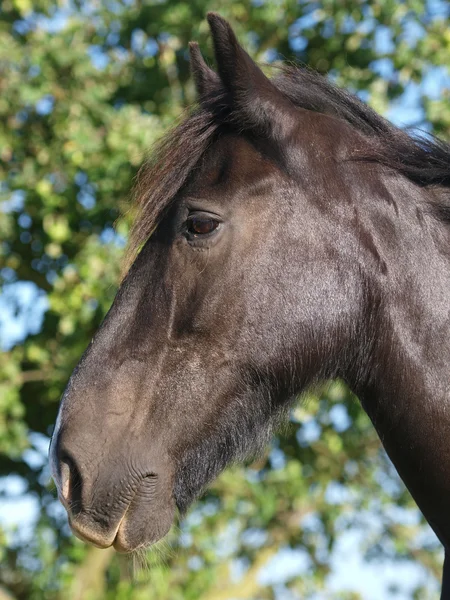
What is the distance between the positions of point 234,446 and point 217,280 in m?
0.50

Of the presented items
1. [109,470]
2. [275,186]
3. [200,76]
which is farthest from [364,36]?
[109,470]

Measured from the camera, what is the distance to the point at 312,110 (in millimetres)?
2834

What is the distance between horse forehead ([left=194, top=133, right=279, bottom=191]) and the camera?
2.59 meters

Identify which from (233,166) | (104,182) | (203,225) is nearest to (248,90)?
(233,166)

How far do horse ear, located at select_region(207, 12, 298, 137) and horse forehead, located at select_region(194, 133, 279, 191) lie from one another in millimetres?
71

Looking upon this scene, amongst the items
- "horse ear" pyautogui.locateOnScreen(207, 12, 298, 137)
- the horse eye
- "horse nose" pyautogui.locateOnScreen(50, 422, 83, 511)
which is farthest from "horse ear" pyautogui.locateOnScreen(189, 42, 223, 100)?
"horse nose" pyautogui.locateOnScreen(50, 422, 83, 511)

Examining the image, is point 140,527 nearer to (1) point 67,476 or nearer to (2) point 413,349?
(1) point 67,476

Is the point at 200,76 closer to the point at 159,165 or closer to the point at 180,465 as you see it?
the point at 159,165

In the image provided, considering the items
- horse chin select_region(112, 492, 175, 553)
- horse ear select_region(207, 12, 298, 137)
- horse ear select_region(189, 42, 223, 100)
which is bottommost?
horse chin select_region(112, 492, 175, 553)

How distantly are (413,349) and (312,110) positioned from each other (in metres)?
0.83

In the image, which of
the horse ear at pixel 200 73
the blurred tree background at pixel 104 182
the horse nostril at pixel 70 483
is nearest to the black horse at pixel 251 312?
the horse nostril at pixel 70 483

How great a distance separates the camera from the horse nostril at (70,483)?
2371mm

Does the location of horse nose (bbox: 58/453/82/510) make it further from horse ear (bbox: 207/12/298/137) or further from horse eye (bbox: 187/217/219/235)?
horse ear (bbox: 207/12/298/137)

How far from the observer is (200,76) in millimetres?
2977
